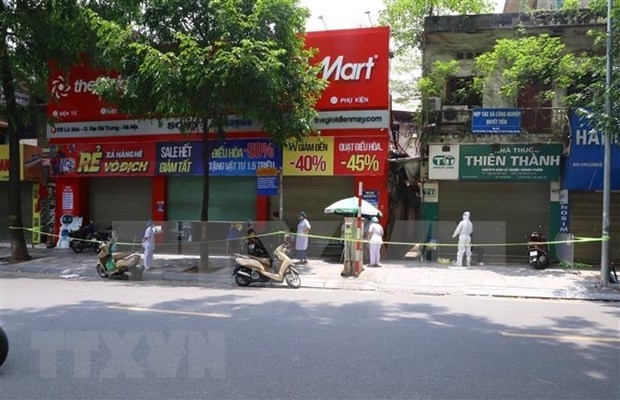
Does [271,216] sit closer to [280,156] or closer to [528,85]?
[280,156]

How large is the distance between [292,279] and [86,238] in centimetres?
970

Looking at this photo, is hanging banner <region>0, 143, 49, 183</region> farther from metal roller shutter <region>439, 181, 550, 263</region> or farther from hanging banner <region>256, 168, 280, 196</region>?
metal roller shutter <region>439, 181, 550, 263</region>

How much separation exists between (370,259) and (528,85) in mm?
7013

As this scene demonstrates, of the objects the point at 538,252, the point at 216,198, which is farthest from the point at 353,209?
the point at 216,198

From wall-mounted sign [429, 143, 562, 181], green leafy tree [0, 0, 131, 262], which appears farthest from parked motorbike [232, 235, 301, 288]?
green leafy tree [0, 0, 131, 262]

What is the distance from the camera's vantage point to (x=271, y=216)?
706 inches

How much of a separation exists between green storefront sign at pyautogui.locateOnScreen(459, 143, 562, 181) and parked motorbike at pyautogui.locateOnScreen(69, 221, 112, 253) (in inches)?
470

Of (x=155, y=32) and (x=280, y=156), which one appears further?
(x=280, y=156)

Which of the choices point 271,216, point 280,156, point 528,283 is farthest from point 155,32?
point 528,283

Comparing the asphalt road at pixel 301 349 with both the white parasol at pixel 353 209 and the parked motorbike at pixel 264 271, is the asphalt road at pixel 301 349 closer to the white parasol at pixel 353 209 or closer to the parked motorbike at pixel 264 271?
the parked motorbike at pixel 264 271

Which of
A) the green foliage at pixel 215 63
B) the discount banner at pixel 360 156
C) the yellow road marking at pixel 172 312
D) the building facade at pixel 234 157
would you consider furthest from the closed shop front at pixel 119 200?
the yellow road marking at pixel 172 312

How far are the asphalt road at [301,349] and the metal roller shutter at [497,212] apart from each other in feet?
→ 22.0

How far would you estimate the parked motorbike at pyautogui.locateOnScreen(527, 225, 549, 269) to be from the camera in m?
14.7

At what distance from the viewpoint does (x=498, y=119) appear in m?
15.8
